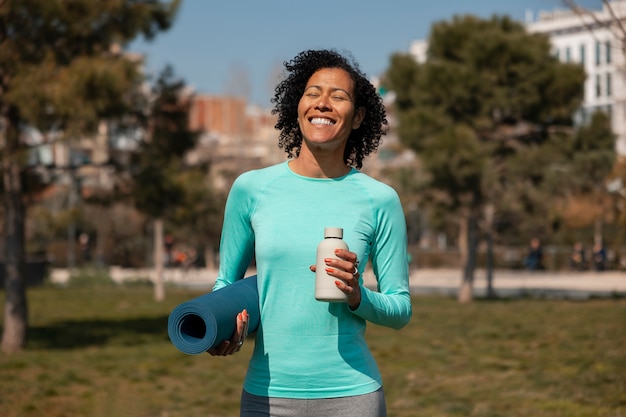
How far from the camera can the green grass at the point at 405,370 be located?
10.1m

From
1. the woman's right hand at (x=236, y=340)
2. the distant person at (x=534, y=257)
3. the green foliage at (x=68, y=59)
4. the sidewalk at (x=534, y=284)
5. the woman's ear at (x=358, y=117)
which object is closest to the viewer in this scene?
the woman's right hand at (x=236, y=340)

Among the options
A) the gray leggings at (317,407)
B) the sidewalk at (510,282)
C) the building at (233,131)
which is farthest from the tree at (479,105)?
the building at (233,131)

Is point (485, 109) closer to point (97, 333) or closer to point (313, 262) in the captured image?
point (97, 333)

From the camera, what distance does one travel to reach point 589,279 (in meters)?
46.2

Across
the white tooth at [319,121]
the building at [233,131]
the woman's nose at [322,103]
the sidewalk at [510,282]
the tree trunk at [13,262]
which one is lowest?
the sidewalk at [510,282]

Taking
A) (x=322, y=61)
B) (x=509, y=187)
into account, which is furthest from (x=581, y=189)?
(x=322, y=61)

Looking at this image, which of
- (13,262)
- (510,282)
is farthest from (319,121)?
(510,282)

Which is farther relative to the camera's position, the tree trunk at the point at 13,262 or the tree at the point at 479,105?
the tree at the point at 479,105

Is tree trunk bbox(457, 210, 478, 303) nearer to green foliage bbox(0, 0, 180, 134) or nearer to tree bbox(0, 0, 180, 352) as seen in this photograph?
tree bbox(0, 0, 180, 352)

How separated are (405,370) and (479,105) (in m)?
17.0

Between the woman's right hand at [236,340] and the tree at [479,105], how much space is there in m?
25.0

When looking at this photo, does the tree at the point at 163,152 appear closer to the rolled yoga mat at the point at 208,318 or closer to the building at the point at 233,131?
the rolled yoga mat at the point at 208,318

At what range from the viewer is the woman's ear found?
374cm

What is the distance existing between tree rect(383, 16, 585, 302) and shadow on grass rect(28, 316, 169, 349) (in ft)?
31.4
